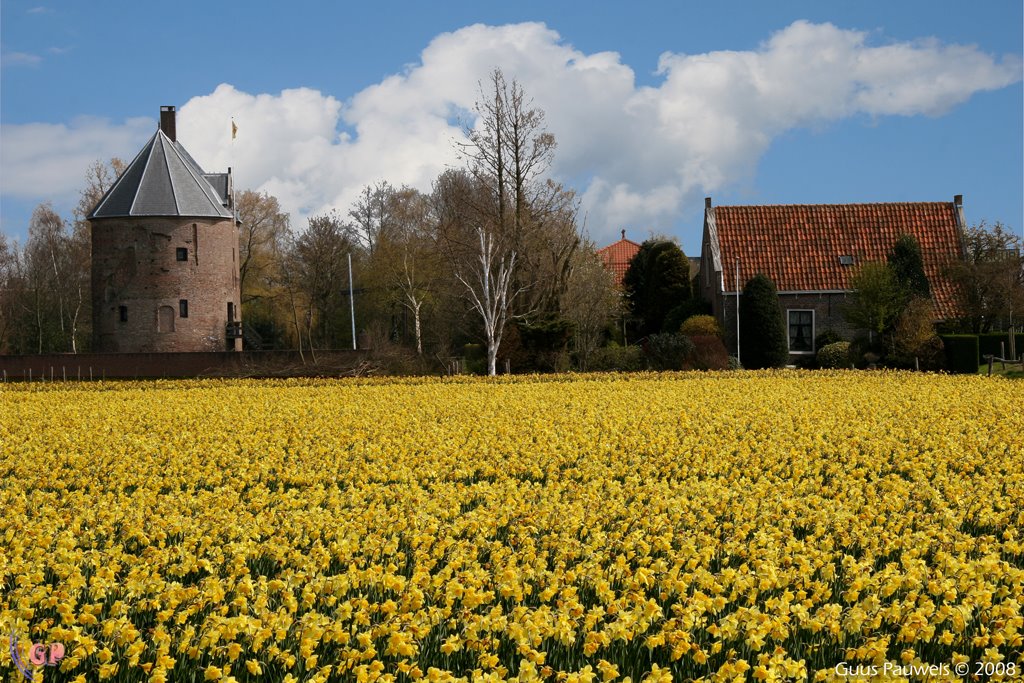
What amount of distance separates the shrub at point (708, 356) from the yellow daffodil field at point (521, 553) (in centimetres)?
1660

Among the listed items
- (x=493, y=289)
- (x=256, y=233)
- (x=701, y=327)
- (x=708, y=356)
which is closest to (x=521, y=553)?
(x=708, y=356)

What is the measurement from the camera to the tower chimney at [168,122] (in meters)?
55.3

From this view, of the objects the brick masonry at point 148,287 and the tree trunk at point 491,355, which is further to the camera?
the brick masonry at point 148,287

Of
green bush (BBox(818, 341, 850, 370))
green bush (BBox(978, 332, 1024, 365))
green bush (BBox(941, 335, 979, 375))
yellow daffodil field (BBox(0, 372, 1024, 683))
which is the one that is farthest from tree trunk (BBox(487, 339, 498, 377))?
yellow daffodil field (BBox(0, 372, 1024, 683))

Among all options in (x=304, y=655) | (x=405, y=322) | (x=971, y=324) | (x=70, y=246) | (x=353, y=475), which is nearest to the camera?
(x=304, y=655)

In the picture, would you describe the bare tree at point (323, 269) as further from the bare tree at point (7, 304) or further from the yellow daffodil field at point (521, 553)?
the yellow daffodil field at point (521, 553)

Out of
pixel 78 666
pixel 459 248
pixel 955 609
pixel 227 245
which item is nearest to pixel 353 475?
pixel 78 666

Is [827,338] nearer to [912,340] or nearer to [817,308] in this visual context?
[817,308]

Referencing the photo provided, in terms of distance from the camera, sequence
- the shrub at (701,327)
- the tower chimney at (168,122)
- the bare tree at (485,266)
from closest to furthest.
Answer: the bare tree at (485,266) < the shrub at (701,327) < the tower chimney at (168,122)

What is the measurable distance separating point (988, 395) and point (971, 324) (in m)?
20.1

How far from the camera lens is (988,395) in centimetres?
2112

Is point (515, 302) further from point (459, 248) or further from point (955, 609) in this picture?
point (955, 609)

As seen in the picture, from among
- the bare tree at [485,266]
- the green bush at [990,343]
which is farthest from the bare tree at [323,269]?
the green bush at [990,343]

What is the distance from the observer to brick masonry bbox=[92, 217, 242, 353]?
161ft
